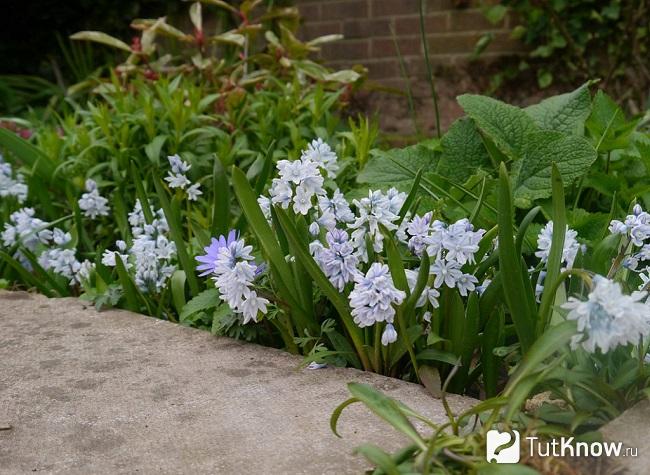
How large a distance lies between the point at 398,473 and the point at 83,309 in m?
1.22

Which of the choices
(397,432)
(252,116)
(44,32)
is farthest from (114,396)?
(44,32)

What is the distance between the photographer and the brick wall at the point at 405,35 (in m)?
4.52

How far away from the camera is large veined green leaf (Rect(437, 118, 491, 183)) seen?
6.86ft

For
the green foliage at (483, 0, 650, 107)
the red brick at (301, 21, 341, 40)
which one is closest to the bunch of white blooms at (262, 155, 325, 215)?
the green foliage at (483, 0, 650, 107)

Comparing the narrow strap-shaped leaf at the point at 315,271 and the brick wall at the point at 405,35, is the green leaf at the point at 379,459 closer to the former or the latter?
the narrow strap-shaped leaf at the point at 315,271

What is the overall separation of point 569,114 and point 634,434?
1.18m

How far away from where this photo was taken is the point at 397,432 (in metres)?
1.28

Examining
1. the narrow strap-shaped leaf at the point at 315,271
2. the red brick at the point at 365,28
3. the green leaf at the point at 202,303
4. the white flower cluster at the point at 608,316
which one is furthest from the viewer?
the red brick at the point at 365,28

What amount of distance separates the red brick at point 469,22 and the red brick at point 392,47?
0.23m

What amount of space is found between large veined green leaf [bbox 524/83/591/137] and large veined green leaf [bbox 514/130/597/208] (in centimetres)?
20

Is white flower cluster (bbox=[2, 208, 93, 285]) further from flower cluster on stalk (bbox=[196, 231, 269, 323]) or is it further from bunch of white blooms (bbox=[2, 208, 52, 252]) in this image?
flower cluster on stalk (bbox=[196, 231, 269, 323])

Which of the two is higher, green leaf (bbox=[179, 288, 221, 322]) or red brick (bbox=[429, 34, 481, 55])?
red brick (bbox=[429, 34, 481, 55])

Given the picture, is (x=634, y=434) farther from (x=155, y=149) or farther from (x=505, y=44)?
(x=505, y=44)

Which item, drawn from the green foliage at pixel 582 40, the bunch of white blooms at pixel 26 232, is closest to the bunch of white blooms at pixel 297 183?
the bunch of white blooms at pixel 26 232
